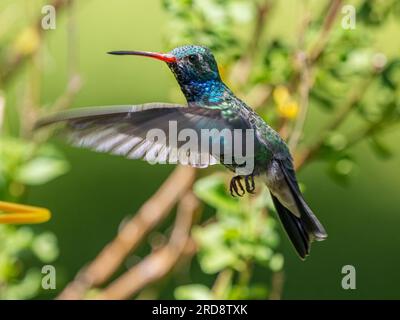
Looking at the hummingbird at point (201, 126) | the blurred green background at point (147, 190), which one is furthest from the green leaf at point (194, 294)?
the blurred green background at point (147, 190)

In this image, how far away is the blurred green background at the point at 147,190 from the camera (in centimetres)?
382

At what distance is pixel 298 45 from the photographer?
2.22 m

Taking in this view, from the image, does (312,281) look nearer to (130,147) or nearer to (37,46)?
(37,46)

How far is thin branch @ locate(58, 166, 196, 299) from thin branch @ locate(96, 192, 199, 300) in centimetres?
4

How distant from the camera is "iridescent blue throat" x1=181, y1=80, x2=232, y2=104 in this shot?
1833mm

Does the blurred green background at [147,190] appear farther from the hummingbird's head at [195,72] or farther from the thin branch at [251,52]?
the hummingbird's head at [195,72]

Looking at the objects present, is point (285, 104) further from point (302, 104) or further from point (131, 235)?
point (131, 235)

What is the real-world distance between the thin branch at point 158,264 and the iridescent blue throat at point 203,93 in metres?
0.74

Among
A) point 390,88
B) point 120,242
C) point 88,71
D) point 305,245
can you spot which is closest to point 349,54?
point 390,88

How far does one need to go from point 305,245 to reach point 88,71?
288 cm

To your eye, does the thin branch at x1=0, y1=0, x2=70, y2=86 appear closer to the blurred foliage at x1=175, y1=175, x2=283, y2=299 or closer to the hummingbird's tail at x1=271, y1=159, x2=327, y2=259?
the blurred foliage at x1=175, y1=175, x2=283, y2=299

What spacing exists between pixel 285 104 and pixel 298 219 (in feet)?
1.27

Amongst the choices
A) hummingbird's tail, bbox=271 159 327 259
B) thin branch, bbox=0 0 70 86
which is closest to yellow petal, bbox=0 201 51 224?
hummingbird's tail, bbox=271 159 327 259

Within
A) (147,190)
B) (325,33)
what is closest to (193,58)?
(325,33)
